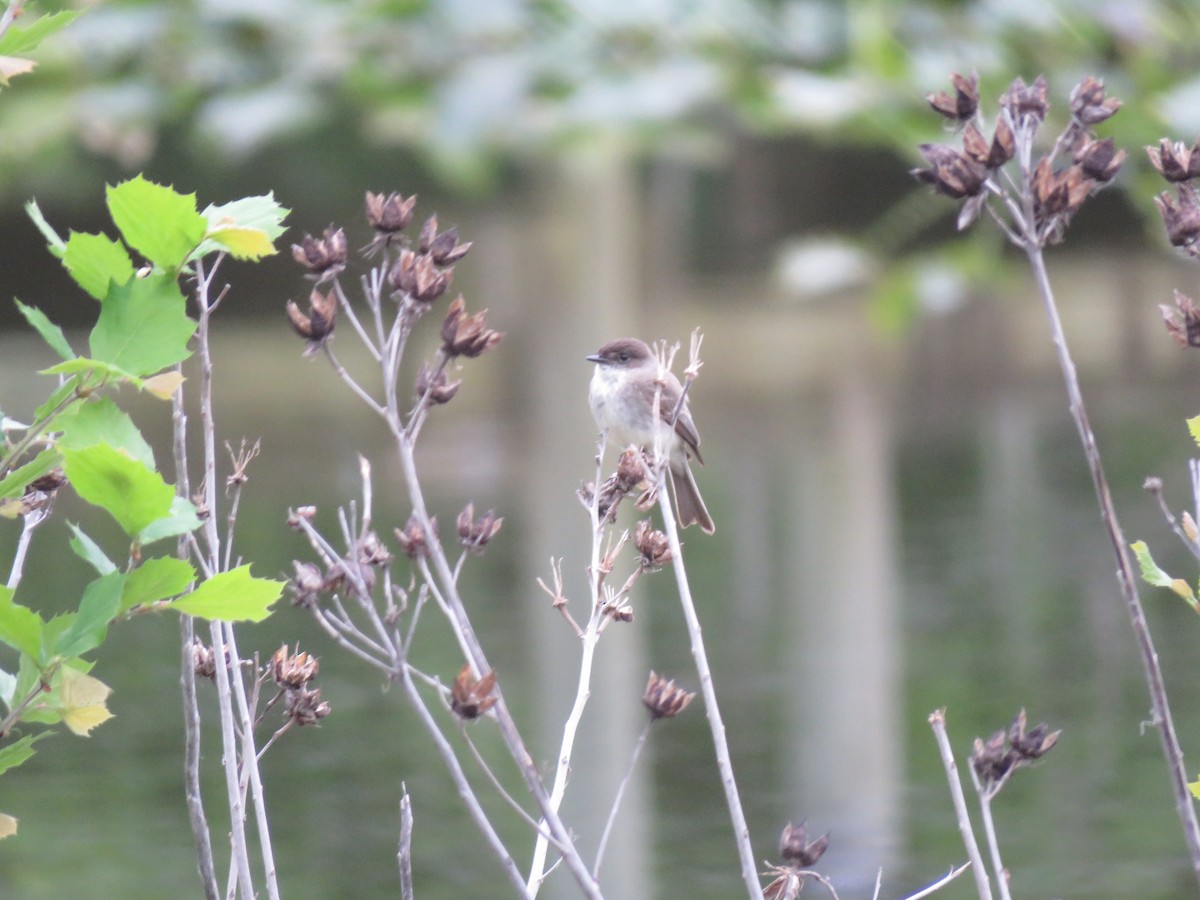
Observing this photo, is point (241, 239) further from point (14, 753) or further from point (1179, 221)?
point (1179, 221)

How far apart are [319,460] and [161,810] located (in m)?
1.56

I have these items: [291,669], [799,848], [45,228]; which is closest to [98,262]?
Result: [45,228]

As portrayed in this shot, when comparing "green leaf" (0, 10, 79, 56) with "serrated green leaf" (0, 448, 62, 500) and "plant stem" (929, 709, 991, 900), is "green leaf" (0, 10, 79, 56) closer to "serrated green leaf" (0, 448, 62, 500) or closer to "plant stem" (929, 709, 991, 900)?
"serrated green leaf" (0, 448, 62, 500)

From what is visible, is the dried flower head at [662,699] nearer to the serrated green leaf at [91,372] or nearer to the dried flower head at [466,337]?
the dried flower head at [466,337]

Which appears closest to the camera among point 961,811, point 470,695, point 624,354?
point 470,695

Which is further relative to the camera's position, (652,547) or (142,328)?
(652,547)

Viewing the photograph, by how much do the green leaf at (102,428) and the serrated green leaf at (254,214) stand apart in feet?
0.32

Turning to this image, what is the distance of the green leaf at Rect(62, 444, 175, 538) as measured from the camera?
2.31ft

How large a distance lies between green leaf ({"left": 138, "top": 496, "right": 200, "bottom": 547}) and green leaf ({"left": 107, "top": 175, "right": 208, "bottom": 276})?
0.12 meters

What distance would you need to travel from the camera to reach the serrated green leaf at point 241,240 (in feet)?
2.49

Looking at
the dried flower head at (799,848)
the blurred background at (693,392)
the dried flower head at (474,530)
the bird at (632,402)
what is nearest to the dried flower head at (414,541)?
the dried flower head at (474,530)

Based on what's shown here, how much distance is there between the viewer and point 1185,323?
813 millimetres

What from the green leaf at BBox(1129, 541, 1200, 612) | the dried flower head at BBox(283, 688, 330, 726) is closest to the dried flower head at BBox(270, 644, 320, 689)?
the dried flower head at BBox(283, 688, 330, 726)

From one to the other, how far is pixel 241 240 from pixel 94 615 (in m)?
0.18
